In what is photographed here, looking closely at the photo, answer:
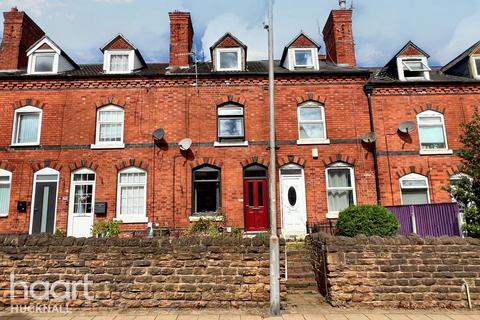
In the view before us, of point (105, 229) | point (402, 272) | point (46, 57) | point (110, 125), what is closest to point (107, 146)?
point (110, 125)

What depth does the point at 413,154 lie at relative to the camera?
14.2 meters

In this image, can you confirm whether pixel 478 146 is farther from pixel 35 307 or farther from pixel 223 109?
pixel 35 307

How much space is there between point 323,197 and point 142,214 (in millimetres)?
7789

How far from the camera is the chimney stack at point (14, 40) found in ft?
50.8

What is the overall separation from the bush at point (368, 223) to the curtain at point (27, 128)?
13.4 meters

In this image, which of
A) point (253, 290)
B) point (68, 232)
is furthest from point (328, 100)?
point (68, 232)

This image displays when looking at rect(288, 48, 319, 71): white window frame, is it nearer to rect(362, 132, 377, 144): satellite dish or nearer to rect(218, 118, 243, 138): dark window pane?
rect(218, 118, 243, 138): dark window pane

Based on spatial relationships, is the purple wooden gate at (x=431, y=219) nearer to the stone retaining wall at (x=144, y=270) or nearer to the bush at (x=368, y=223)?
the bush at (x=368, y=223)

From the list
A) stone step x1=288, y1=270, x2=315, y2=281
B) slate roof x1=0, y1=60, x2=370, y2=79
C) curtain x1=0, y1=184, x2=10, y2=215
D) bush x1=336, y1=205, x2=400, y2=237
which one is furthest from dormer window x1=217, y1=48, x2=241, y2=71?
curtain x1=0, y1=184, x2=10, y2=215

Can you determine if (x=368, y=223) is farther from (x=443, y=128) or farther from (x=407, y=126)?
(x=443, y=128)

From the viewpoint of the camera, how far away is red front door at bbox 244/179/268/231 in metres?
13.8

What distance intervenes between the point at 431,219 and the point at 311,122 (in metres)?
6.26

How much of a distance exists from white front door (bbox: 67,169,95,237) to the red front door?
21.5 ft

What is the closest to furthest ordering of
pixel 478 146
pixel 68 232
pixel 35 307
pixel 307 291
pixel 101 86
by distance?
pixel 35 307 < pixel 307 291 < pixel 478 146 < pixel 68 232 < pixel 101 86
